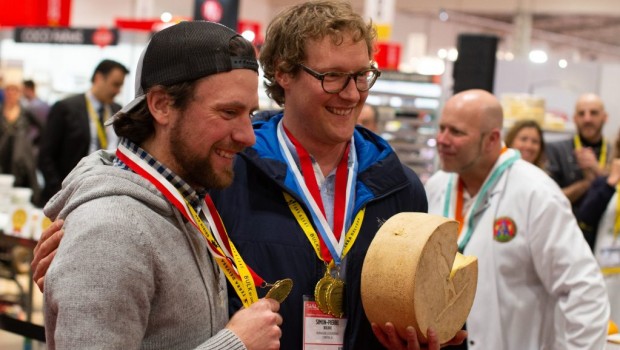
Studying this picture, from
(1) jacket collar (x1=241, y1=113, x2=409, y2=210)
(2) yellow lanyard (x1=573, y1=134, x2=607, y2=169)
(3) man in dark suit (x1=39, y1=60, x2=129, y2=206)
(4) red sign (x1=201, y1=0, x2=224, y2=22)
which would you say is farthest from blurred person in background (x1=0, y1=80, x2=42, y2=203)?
(1) jacket collar (x1=241, y1=113, x2=409, y2=210)

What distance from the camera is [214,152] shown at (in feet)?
6.09

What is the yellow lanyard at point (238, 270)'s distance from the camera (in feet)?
6.18

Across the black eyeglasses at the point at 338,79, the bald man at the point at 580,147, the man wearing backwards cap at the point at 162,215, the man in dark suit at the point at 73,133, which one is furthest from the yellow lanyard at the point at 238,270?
the man in dark suit at the point at 73,133

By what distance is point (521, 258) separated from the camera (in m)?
3.60

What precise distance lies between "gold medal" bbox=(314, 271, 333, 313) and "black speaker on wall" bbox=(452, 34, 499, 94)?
3772 millimetres

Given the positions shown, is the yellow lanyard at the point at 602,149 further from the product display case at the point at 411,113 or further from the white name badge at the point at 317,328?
the white name badge at the point at 317,328

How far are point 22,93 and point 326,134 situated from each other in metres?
11.9

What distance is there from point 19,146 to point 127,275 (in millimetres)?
9265

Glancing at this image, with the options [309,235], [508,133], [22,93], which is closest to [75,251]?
[309,235]

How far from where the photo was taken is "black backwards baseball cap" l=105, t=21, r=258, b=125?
71.6 inches

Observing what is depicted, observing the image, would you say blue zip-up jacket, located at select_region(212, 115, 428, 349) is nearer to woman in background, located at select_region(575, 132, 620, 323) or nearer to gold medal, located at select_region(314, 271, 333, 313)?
gold medal, located at select_region(314, 271, 333, 313)

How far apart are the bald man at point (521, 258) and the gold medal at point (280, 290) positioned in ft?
5.29

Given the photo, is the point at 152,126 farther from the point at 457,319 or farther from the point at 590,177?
the point at 590,177

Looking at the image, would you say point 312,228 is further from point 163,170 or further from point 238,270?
point 163,170
